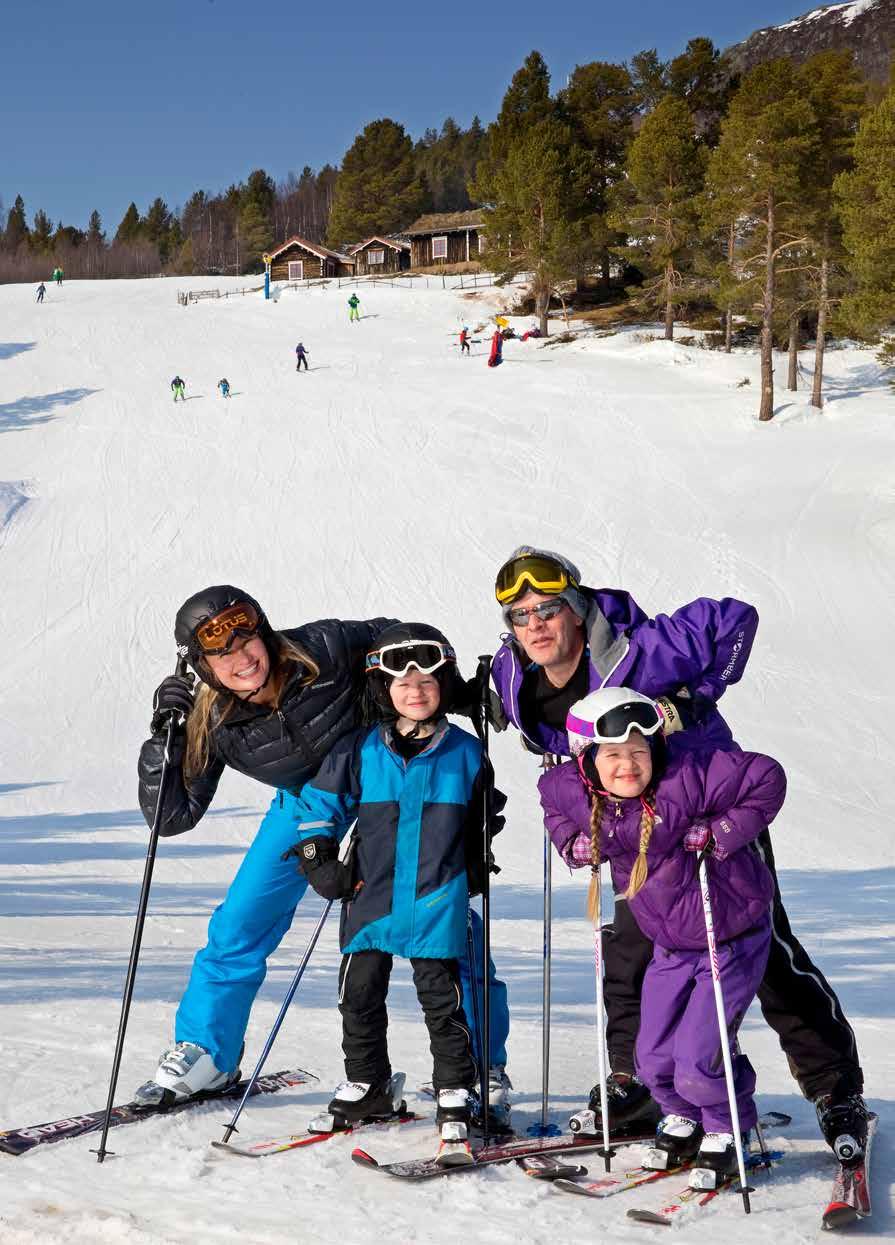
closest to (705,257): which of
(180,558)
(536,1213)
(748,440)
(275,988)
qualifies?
(748,440)

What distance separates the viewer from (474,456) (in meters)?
25.8

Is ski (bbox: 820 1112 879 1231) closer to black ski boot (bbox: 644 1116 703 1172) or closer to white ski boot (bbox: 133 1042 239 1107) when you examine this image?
black ski boot (bbox: 644 1116 703 1172)

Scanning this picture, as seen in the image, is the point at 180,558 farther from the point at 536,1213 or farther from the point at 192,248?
the point at 192,248

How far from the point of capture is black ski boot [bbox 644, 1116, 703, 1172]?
326 centimetres

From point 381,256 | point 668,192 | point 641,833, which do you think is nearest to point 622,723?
point 641,833

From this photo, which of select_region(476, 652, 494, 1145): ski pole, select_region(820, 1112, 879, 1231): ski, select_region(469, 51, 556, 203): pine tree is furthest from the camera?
select_region(469, 51, 556, 203): pine tree

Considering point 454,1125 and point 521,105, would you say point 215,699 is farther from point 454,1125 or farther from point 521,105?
point 521,105

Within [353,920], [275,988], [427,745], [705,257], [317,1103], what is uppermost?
[705,257]

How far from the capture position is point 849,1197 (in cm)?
291

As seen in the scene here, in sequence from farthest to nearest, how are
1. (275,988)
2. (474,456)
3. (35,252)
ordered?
1. (35,252)
2. (474,456)
3. (275,988)

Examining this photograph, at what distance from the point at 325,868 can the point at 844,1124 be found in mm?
1661

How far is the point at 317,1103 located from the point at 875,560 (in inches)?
733

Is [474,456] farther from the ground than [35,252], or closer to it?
closer to it

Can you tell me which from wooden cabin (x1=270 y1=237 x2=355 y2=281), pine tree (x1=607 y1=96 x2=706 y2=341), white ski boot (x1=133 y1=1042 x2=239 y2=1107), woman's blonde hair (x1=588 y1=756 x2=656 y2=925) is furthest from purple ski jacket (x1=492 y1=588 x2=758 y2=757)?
wooden cabin (x1=270 y1=237 x2=355 y2=281)
